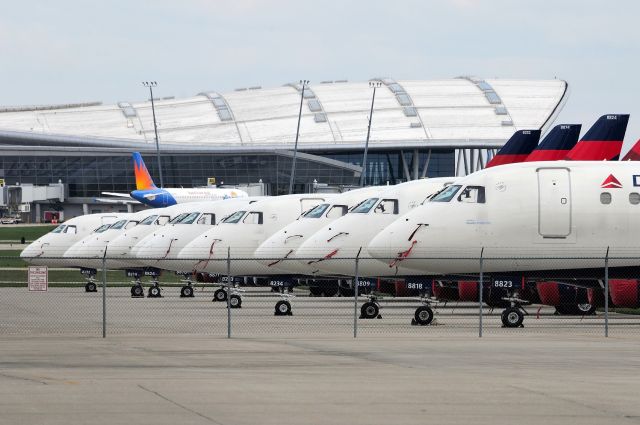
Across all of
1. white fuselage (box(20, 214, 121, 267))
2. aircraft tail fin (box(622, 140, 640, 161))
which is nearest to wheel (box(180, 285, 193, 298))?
white fuselage (box(20, 214, 121, 267))

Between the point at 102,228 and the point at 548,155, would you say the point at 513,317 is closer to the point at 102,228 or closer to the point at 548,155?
the point at 548,155

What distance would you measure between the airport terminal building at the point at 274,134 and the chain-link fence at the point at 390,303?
12465cm

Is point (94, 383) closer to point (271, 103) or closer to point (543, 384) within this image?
point (543, 384)

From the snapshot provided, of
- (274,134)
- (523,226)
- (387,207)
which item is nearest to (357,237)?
(387,207)

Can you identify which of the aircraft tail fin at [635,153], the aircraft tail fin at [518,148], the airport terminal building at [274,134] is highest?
the airport terminal building at [274,134]

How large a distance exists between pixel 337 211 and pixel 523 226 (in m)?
8.77

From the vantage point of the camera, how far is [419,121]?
184000mm

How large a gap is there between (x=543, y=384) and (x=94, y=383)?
606 cm

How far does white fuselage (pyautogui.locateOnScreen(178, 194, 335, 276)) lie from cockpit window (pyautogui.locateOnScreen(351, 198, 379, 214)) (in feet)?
18.9

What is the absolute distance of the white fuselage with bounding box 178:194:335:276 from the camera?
44.8 metres

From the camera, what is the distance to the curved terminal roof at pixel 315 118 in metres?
180

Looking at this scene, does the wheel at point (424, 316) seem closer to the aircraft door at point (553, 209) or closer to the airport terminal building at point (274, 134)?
the aircraft door at point (553, 209)

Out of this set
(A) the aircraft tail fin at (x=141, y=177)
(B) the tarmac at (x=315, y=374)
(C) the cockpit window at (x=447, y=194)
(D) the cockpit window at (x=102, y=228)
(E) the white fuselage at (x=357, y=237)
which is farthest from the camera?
(A) the aircraft tail fin at (x=141, y=177)

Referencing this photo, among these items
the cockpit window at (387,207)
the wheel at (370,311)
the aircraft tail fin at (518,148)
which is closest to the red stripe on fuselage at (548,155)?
the aircraft tail fin at (518,148)
